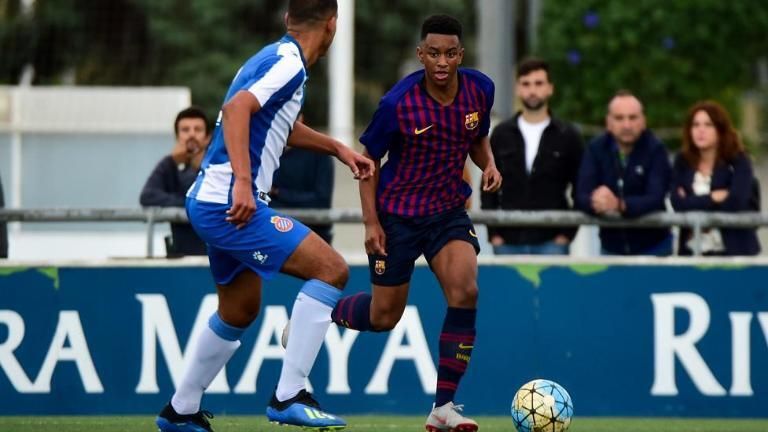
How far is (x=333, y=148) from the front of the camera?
324 inches

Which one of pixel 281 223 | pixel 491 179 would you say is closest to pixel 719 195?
pixel 491 179

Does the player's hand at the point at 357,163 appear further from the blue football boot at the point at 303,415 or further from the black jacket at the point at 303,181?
the black jacket at the point at 303,181

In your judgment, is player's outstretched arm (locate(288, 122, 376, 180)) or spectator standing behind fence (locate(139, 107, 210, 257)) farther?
spectator standing behind fence (locate(139, 107, 210, 257))

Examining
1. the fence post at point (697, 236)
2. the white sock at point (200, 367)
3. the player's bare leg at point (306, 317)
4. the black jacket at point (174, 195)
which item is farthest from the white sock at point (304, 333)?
the fence post at point (697, 236)

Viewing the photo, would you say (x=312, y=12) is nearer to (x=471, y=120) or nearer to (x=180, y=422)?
(x=471, y=120)

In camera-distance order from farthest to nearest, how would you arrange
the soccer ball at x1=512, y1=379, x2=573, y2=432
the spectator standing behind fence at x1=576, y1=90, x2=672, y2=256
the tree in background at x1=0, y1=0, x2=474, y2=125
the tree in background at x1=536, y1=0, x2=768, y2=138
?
the tree in background at x1=0, y1=0, x2=474, y2=125 → the tree in background at x1=536, y1=0, x2=768, y2=138 → the spectator standing behind fence at x1=576, y1=90, x2=672, y2=256 → the soccer ball at x1=512, y1=379, x2=573, y2=432

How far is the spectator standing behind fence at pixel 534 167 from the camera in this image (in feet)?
36.9

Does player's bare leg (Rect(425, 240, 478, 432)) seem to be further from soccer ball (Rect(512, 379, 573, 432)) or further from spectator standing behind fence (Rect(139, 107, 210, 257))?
spectator standing behind fence (Rect(139, 107, 210, 257))

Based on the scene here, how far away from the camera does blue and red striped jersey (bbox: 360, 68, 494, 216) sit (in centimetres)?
875

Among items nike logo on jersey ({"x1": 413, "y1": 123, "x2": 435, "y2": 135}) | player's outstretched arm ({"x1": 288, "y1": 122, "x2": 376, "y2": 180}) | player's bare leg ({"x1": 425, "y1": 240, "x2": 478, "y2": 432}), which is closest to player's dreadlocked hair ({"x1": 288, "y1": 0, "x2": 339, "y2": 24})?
player's outstretched arm ({"x1": 288, "y1": 122, "x2": 376, "y2": 180})

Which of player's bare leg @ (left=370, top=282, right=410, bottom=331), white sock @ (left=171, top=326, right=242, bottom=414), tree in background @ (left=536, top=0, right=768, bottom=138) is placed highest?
tree in background @ (left=536, top=0, right=768, bottom=138)

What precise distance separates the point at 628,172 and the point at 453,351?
9.95ft

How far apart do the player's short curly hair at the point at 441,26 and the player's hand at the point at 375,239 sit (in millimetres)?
1072

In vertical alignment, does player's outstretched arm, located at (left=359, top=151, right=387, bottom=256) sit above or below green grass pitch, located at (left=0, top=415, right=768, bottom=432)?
above
